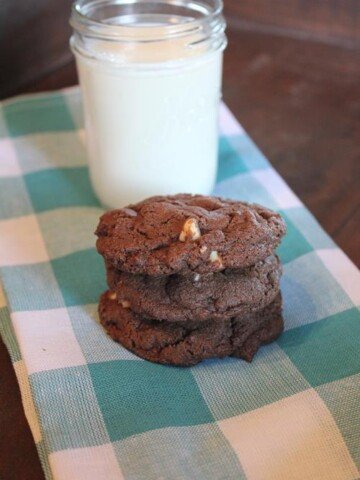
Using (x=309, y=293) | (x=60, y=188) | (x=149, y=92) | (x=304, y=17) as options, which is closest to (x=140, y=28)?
(x=149, y=92)

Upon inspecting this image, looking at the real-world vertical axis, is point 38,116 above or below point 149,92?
below

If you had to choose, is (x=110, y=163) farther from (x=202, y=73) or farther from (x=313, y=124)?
(x=313, y=124)

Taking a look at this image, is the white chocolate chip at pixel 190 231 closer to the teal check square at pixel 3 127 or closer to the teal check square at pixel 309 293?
the teal check square at pixel 309 293

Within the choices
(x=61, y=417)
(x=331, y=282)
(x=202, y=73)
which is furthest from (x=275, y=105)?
(x=61, y=417)

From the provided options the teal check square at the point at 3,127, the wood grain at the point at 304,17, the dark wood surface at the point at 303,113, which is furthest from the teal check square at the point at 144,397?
the wood grain at the point at 304,17

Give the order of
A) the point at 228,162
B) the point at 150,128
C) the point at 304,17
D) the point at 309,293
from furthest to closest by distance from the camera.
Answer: the point at 304,17
the point at 228,162
the point at 150,128
the point at 309,293

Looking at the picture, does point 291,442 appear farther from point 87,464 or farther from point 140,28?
point 140,28

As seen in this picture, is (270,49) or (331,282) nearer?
(331,282)
